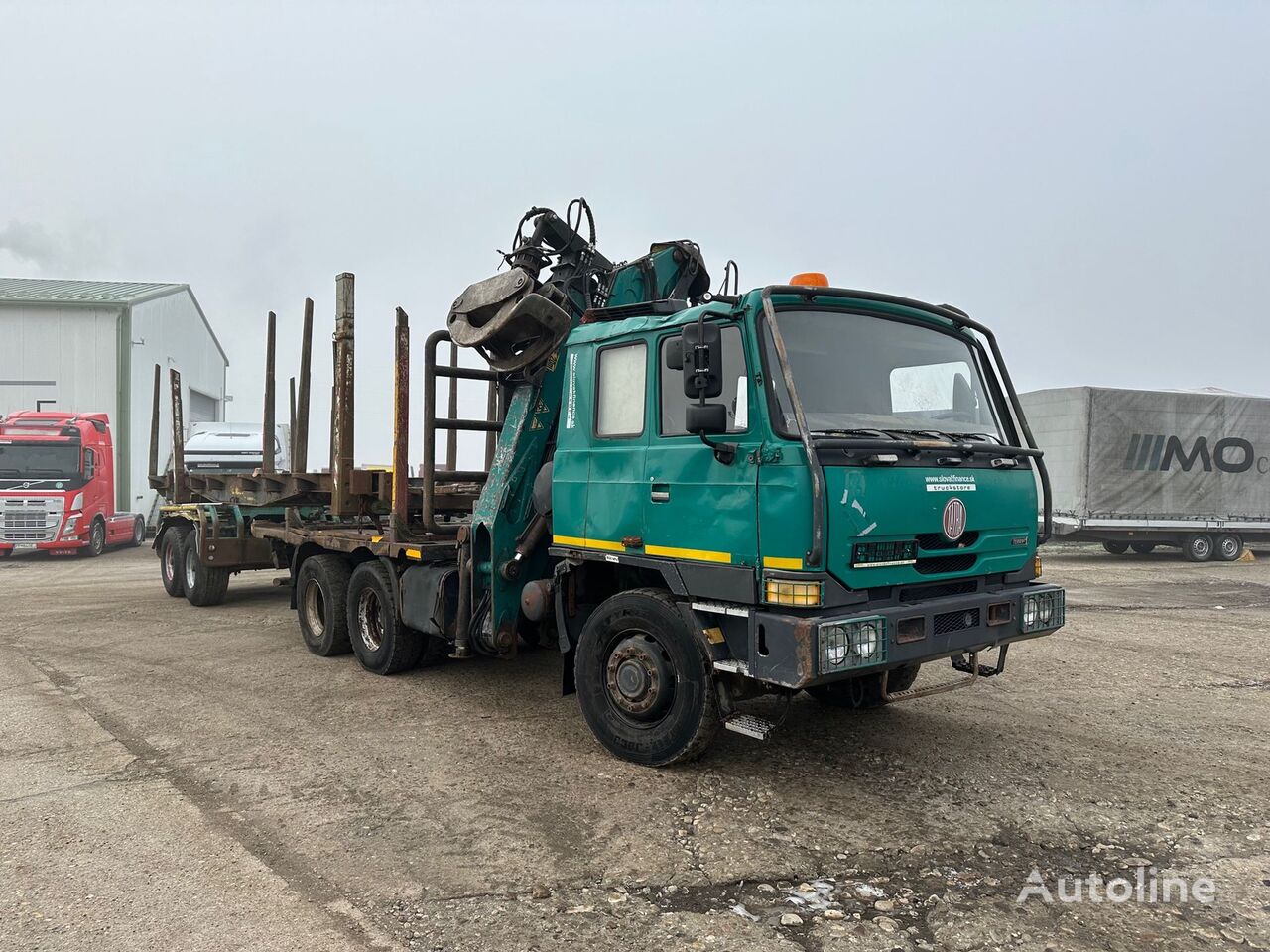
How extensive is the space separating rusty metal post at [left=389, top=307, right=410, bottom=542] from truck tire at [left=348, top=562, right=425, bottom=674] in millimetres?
580

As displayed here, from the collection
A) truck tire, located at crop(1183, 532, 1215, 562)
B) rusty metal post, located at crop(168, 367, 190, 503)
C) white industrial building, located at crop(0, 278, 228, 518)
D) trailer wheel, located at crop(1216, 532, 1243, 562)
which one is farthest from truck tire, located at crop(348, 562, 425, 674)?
white industrial building, located at crop(0, 278, 228, 518)

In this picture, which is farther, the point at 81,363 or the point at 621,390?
the point at 81,363

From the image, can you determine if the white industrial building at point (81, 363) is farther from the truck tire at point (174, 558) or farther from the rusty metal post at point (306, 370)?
the rusty metal post at point (306, 370)

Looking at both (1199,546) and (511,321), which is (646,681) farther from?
(1199,546)

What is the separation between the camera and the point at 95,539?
1906 centimetres

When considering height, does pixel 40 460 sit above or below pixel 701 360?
below

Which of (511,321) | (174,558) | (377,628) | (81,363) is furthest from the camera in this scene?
(81,363)

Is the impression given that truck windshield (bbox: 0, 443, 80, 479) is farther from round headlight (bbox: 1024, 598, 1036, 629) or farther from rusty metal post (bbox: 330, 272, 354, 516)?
round headlight (bbox: 1024, 598, 1036, 629)

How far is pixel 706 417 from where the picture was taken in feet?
13.9

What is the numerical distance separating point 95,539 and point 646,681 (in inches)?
733

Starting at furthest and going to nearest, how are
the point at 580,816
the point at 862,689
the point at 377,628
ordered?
1. the point at 377,628
2. the point at 862,689
3. the point at 580,816

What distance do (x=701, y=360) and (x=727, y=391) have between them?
0.95 ft

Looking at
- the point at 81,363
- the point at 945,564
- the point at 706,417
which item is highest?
the point at 81,363

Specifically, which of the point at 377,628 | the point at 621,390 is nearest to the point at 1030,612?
the point at 621,390
